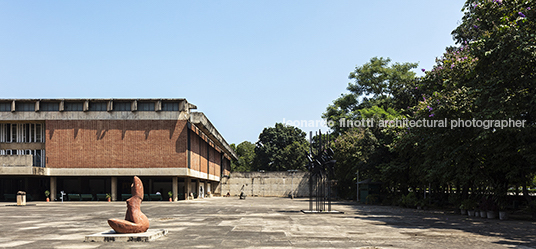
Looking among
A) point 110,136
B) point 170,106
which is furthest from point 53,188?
point 170,106

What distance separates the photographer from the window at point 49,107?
5103 centimetres

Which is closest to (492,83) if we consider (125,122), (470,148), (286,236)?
(470,148)

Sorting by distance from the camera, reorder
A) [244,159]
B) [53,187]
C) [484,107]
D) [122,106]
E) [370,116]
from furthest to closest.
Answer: [244,159], [370,116], [53,187], [122,106], [484,107]

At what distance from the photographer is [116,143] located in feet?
166

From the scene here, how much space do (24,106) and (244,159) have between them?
70.4 m

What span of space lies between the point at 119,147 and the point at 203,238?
128 ft

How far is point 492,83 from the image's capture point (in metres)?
20.2

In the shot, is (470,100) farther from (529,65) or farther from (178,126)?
(178,126)

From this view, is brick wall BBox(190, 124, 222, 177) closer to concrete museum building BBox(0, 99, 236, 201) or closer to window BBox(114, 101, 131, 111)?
concrete museum building BBox(0, 99, 236, 201)

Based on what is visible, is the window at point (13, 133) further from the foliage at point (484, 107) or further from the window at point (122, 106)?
the foliage at point (484, 107)

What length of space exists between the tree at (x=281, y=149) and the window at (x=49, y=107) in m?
50.1

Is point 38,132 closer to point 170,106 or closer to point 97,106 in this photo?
point 97,106

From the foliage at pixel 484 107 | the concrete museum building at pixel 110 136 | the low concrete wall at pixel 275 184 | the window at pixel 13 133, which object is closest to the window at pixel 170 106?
the concrete museum building at pixel 110 136

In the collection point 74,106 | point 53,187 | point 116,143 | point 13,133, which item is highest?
point 74,106
